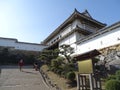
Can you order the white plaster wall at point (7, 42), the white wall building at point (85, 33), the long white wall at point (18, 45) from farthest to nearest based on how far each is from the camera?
the long white wall at point (18, 45)
the white plaster wall at point (7, 42)
the white wall building at point (85, 33)

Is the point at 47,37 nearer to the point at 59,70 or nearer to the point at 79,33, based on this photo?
the point at 79,33

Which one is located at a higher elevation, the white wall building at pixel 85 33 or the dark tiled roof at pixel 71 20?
the dark tiled roof at pixel 71 20

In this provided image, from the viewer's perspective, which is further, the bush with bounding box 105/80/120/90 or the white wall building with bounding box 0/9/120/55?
the white wall building with bounding box 0/9/120/55

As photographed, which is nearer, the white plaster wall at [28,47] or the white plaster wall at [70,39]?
the white plaster wall at [70,39]

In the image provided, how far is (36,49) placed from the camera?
4131 cm

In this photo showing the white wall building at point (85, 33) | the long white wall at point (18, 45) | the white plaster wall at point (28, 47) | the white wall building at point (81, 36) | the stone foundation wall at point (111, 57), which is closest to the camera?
the stone foundation wall at point (111, 57)

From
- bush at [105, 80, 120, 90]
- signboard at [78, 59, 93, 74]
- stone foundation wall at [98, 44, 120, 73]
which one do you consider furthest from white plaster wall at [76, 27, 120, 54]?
bush at [105, 80, 120, 90]

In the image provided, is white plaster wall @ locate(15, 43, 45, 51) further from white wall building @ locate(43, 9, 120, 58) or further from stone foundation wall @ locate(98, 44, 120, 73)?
stone foundation wall @ locate(98, 44, 120, 73)

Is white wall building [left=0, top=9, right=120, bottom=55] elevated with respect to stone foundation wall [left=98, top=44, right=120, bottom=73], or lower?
elevated

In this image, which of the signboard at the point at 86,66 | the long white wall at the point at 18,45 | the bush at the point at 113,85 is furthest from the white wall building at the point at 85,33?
the bush at the point at 113,85

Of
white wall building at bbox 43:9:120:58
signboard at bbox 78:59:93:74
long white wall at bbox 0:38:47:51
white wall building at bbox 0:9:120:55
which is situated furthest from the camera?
long white wall at bbox 0:38:47:51

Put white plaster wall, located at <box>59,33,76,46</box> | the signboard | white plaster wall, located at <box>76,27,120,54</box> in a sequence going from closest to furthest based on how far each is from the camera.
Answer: the signboard
white plaster wall, located at <box>76,27,120,54</box>
white plaster wall, located at <box>59,33,76,46</box>

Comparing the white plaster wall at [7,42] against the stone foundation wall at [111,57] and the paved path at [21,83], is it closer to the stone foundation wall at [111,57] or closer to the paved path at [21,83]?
the paved path at [21,83]

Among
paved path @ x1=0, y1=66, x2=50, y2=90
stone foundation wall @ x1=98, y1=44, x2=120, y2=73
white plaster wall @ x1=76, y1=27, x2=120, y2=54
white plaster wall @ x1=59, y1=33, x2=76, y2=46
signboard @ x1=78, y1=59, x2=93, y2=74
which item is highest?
white plaster wall @ x1=59, y1=33, x2=76, y2=46
